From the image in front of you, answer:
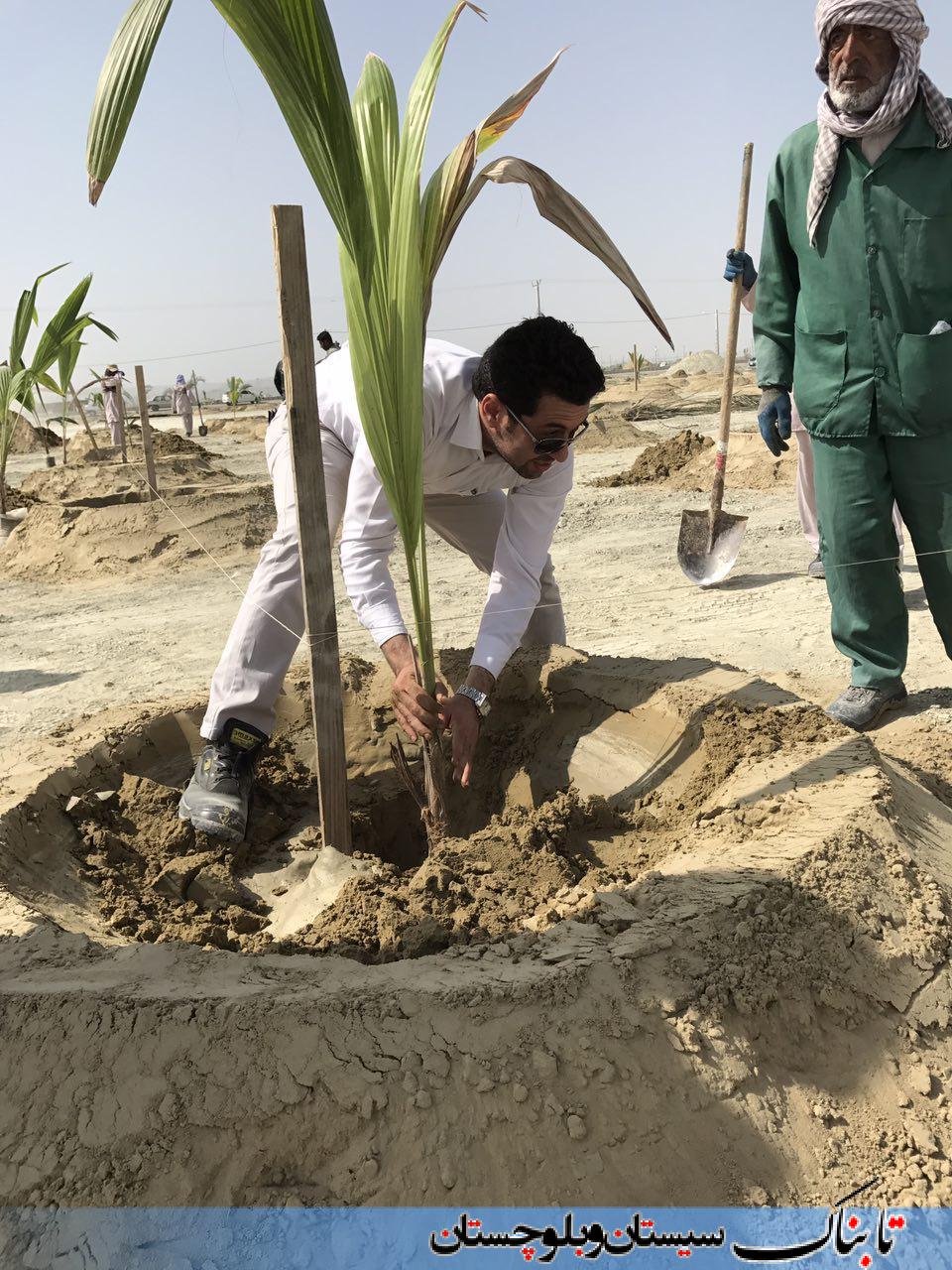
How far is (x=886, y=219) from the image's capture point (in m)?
2.91

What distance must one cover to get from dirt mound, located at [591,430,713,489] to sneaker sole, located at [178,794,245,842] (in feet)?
25.3

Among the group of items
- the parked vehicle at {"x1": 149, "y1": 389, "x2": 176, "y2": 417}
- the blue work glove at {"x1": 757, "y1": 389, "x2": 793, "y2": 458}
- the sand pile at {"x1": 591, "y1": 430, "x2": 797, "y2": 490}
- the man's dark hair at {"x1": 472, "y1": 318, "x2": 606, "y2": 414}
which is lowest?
the parked vehicle at {"x1": 149, "y1": 389, "x2": 176, "y2": 417}

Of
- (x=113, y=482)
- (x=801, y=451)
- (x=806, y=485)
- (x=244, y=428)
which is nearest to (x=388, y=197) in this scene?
(x=801, y=451)

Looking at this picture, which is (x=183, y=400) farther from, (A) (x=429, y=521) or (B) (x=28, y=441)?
(A) (x=429, y=521)

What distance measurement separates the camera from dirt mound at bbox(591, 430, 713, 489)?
996 centimetres

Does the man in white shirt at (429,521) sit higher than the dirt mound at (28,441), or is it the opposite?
the man in white shirt at (429,521)

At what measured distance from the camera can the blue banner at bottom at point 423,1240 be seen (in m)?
1.43

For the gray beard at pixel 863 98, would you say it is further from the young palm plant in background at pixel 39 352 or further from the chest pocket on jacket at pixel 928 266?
the young palm plant in background at pixel 39 352

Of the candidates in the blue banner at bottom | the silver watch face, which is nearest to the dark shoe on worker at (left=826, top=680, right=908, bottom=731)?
the silver watch face

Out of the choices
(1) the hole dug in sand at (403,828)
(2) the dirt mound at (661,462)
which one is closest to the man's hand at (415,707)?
(1) the hole dug in sand at (403,828)

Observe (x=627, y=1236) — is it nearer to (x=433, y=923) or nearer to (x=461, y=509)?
(x=433, y=923)

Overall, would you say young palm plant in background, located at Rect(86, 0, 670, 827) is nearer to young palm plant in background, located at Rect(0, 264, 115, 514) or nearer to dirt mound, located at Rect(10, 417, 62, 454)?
young palm plant in background, located at Rect(0, 264, 115, 514)

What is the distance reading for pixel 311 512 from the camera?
7.49 ft

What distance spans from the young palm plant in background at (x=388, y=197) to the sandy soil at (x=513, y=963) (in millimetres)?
678
